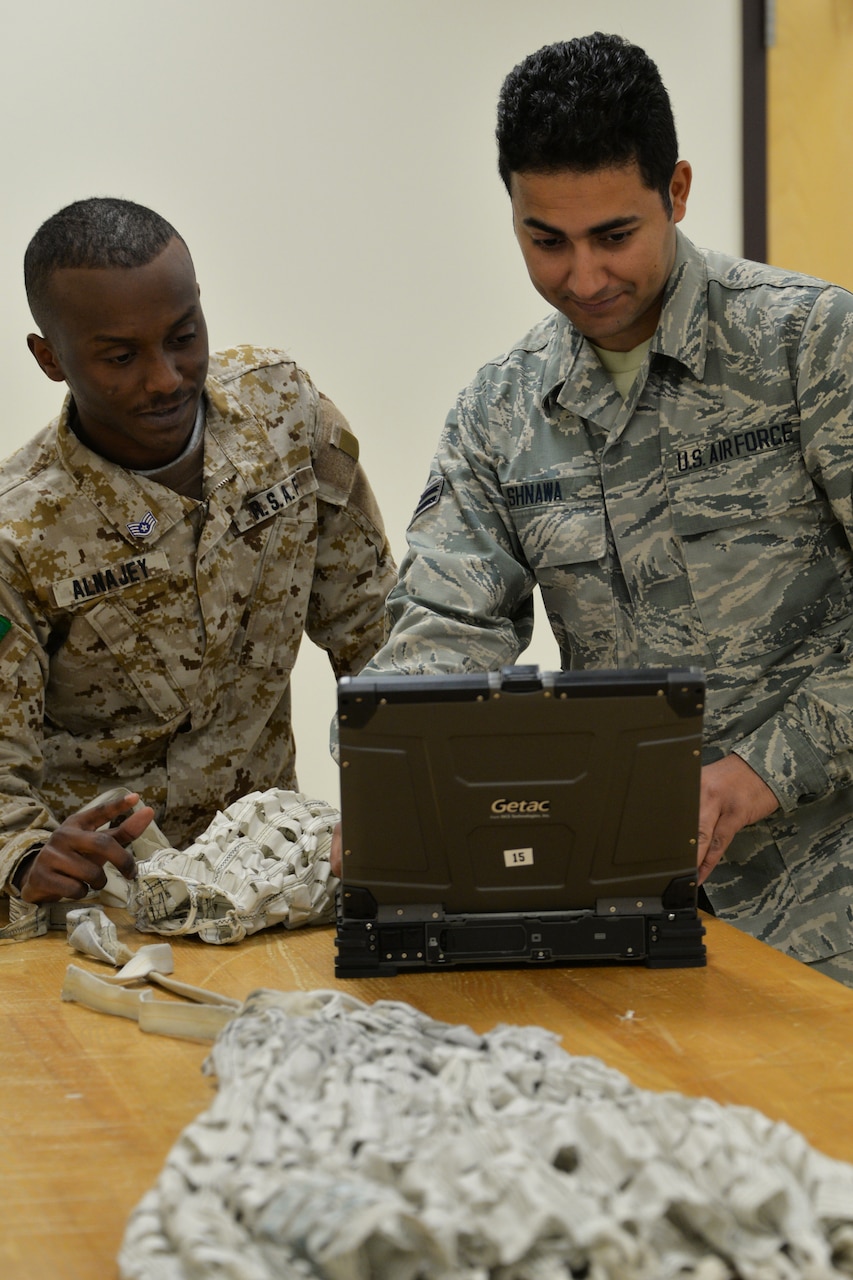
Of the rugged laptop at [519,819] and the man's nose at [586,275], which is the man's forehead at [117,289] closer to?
the man's nose at [586,275]

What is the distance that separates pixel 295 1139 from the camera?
2.69 ft

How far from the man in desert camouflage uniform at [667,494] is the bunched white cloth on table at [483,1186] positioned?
57cm

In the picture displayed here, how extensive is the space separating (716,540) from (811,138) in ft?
7.28

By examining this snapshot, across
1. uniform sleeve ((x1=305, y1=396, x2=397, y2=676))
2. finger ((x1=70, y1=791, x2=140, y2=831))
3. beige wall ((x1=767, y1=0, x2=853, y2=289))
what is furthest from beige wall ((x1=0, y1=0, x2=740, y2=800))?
finger ((x1=70, y1=791, x2=140, y2=831))

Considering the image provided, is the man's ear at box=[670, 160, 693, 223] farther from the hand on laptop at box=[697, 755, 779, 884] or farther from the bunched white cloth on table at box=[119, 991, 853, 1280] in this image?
the bunched white cloth on table at box=[119, 991, 853, 1280]

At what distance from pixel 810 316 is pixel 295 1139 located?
3.59ft

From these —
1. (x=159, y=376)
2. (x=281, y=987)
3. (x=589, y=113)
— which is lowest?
(x=281, y=987)

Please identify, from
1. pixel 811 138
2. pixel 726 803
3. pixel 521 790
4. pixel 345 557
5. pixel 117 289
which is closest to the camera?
pixel 521 790

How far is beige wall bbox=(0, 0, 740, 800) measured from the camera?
2922mm

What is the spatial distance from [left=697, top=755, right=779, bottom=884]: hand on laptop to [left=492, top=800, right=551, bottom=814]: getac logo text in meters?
0.24

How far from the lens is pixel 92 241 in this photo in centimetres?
175

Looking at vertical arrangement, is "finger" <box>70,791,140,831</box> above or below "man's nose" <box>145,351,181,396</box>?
below

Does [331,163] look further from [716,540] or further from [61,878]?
[61,878]

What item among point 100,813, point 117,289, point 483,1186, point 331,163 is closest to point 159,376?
point 117,289
